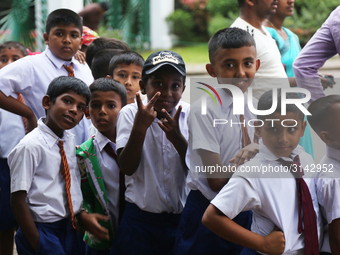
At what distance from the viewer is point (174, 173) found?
226 cm

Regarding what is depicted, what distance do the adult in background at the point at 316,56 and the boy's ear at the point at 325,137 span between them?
89 centimetres

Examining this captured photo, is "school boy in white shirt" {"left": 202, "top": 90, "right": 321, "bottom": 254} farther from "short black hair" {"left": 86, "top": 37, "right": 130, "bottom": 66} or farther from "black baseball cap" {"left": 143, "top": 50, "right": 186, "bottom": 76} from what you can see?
"short black hair" {"left": 86, "top": 37, "right": 130, "bottom": 66}

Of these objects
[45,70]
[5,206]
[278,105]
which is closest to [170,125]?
[278,105]

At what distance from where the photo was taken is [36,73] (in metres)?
2.97

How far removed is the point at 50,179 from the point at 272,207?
111 cm

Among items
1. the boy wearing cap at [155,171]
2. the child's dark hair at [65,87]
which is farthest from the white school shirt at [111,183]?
the child's dark hair at [65,87]

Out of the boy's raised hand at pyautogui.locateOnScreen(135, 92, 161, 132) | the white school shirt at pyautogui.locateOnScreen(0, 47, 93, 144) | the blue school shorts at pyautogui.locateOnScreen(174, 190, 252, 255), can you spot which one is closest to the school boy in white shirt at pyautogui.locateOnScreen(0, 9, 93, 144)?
the white school shirt at pyautogui.locateOnScreen(0, 47, 93, 144)

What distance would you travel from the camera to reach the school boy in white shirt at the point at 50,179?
2.15 metres

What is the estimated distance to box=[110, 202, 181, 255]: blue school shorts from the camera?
224 centimetres

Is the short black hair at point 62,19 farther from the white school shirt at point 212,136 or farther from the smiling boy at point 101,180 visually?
the white school shirt at point 212,136

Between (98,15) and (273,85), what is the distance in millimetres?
2964

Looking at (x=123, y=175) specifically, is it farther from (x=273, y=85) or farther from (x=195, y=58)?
(x=195, y=58)

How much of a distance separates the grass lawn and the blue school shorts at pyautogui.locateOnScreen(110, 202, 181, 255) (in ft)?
33.5

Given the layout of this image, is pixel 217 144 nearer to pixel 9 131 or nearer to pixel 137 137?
pixel 137 137
